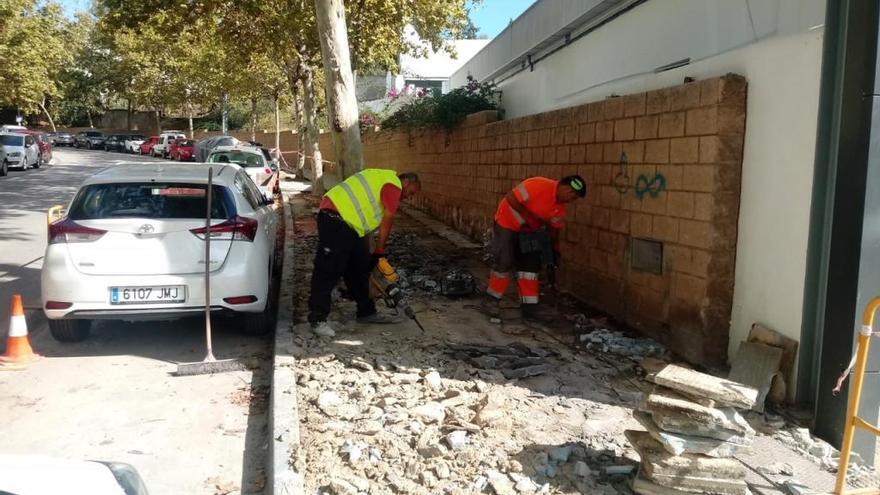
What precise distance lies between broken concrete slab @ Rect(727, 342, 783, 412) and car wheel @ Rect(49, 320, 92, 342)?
5.28 metres

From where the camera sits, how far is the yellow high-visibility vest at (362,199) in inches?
240

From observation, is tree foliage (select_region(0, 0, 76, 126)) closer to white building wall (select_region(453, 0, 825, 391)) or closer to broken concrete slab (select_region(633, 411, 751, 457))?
white building wall (select_region(453, 0, 825, 391))

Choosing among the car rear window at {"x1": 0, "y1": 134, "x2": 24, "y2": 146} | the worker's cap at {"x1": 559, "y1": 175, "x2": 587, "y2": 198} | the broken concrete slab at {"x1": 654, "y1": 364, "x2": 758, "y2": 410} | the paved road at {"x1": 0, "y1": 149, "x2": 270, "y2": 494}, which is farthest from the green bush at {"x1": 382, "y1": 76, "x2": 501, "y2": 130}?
the car rear window at {"x1": 0, "y1": 134, "x2": 24, "y2": 146}

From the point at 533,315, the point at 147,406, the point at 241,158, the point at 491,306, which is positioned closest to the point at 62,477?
the point at 147,406

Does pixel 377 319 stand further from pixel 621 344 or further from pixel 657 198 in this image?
pixel 657 198

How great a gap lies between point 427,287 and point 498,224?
156 centimetres

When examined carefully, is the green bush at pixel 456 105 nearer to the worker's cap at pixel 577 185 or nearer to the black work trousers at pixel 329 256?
the worker's cap at pixel 577 185

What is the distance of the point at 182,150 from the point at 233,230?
3380 centimetres

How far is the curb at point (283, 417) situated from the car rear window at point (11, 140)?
25425 mm

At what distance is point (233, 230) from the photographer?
5.87 metres

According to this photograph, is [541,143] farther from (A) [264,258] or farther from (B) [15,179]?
(B) [15,179]

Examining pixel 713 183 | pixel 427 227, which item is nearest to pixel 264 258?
pixel 713 183

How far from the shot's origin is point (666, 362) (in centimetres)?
539

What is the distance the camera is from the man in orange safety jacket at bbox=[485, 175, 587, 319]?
21.8 feet
